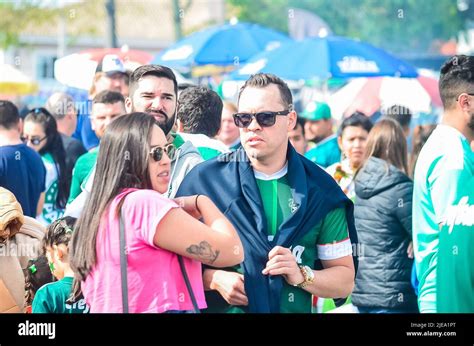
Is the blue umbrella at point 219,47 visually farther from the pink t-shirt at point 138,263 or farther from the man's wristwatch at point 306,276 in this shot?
the pink t-shirt at point 138,263

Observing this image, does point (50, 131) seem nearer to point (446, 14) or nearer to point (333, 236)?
point (333, 236)

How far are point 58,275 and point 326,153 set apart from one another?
185 inches

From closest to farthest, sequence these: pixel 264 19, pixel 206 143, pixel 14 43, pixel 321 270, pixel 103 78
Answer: pixel 321 270, pixel 206 143, pixel 103 78, pixel 14 43, pixel 264 19

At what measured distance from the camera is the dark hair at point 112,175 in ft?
13.5

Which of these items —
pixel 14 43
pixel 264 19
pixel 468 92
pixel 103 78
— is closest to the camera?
pixel 468 92

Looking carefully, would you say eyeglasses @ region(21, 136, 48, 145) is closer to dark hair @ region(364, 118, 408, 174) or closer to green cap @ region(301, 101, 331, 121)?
dark hair @ region(364, 118, 408, 174)

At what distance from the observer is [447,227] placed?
4770mm

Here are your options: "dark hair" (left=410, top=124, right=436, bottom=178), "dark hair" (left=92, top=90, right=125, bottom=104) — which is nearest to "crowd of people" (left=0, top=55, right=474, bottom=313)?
"dark hair" (left=92, top=90, right=125, bottom=104)

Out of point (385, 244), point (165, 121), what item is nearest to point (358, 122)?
point (385, 244)

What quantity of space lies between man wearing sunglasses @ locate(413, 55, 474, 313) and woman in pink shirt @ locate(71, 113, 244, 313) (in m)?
1.14

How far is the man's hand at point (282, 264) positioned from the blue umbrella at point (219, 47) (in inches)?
282

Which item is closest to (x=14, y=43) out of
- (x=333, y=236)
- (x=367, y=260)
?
(x=367, y=260)

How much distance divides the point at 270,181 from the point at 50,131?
3973 mm
